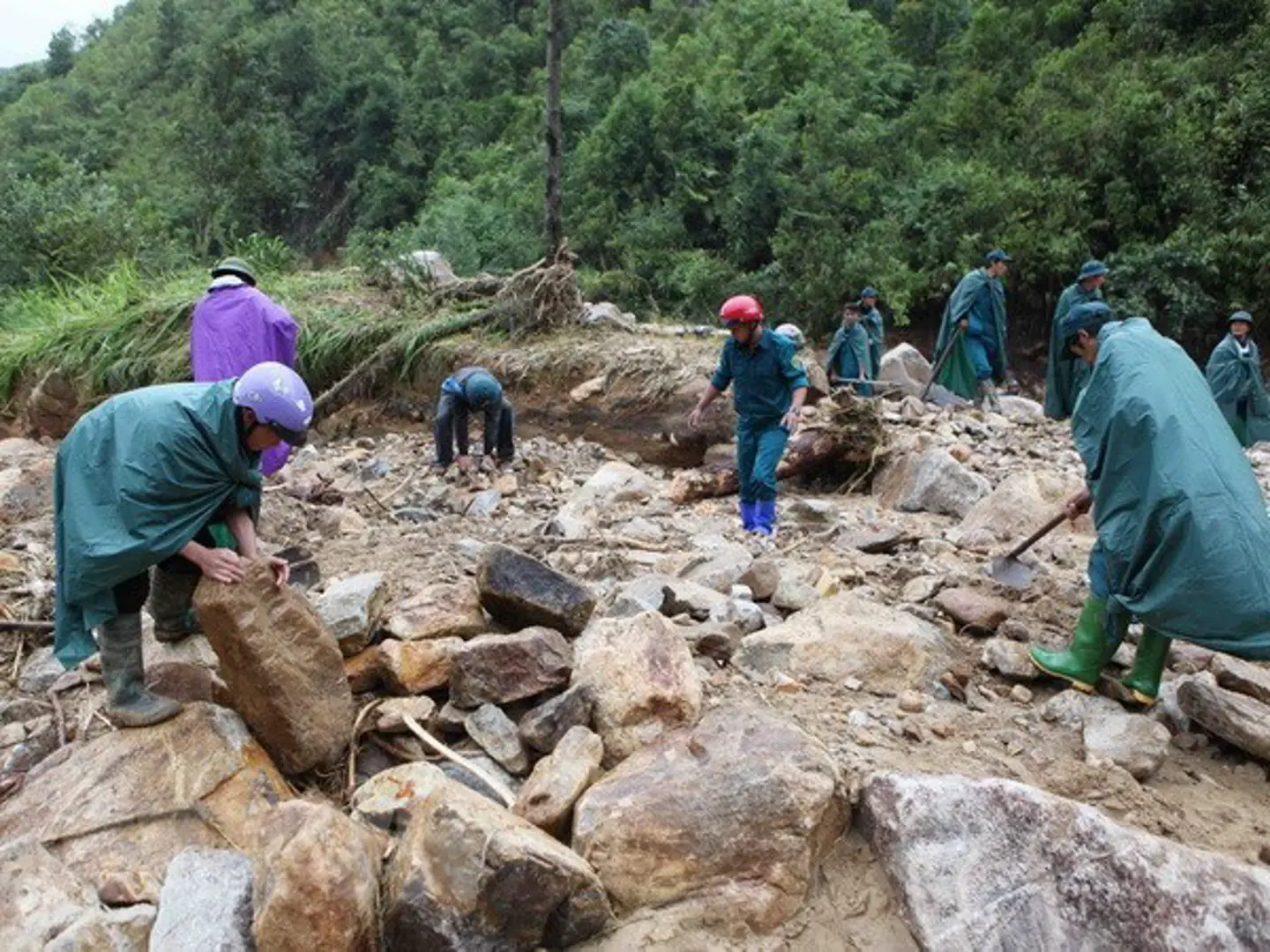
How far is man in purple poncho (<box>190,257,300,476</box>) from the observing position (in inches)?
169

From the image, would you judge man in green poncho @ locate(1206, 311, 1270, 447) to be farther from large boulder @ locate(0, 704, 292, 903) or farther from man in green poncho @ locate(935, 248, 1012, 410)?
large boulder @ locate(0, 704, 292, 903)

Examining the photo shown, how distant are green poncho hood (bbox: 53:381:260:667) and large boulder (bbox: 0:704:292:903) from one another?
1.00ft

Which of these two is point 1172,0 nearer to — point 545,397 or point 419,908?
point 545,397

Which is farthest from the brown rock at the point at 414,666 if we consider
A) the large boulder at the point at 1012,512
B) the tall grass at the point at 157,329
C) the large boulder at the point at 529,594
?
the tall grass at the point at 157,329

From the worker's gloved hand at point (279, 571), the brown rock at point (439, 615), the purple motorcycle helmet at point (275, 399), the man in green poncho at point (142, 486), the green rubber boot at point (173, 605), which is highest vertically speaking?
the purple motorcycle helmet at point (275, 399)

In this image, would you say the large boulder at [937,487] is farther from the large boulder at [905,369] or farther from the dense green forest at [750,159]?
the dense green forest at [750,159]

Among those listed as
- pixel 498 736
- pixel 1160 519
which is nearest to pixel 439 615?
pixel 498 736

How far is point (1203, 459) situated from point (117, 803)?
3.01 metres

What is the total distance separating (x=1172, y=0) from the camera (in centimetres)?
1471

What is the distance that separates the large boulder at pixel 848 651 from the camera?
3018 mm

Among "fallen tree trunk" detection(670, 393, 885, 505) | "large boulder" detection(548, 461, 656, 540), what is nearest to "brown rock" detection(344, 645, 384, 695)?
"large boulder" detection(548, 461, 656, 540)

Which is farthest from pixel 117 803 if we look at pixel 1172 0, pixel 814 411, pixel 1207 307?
pixel 1172 0

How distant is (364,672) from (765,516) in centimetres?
265

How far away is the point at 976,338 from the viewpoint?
26.6 feet
